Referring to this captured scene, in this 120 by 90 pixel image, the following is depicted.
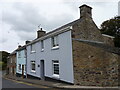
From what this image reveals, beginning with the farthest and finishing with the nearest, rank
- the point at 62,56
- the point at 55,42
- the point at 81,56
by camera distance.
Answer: the point at 55,42 → the point at 62,56 → the point at 81,56

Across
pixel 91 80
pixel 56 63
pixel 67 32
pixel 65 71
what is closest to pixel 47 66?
pixel 56 63

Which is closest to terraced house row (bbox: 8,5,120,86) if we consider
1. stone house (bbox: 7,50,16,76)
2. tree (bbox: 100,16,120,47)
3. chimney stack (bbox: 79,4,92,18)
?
chimney stack (bbox: 79,4,92,18)

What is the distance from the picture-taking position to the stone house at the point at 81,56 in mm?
13109

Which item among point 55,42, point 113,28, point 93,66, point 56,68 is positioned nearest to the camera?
point 93,66

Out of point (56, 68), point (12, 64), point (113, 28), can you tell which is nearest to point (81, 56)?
point (56, 68)

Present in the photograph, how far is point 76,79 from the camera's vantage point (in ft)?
46.1

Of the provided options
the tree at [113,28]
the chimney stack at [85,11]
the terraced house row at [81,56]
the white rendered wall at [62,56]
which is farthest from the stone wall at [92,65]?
the tree at [113,28]

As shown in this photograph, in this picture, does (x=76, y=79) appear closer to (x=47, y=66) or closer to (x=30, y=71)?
(x=47, y=66)

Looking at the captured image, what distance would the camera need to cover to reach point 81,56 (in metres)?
14.4

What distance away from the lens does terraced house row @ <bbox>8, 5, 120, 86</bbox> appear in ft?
43.0

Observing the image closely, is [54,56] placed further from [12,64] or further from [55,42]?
[12,64]

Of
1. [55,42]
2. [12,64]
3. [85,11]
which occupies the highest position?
[85,11]

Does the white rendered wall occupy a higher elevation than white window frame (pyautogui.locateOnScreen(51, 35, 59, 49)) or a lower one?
lower

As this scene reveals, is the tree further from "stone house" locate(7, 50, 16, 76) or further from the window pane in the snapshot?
"stone house" locate(7, 50, 16, 76)
